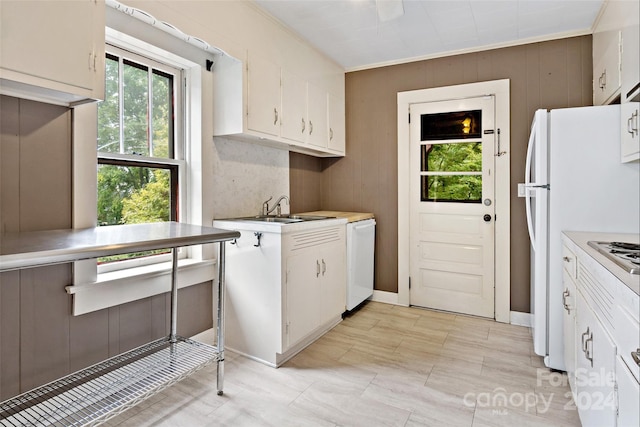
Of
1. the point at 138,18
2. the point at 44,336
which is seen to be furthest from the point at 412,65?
the point at 44,336

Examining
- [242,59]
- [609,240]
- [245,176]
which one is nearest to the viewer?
[609,240]

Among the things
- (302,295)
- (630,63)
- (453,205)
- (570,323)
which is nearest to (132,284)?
(302,295)

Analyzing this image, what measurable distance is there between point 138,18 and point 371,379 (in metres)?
2.52

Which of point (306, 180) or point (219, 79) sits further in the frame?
point (306, 180)

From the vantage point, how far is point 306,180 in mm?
3820

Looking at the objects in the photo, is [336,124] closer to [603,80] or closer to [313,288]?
[313,288]

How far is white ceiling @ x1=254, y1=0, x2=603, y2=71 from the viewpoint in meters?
2.52

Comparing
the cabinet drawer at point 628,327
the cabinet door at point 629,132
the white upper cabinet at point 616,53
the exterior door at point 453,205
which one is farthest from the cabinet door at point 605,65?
the cabinet drawer at point 628,327

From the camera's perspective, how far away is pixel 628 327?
0.98 meters

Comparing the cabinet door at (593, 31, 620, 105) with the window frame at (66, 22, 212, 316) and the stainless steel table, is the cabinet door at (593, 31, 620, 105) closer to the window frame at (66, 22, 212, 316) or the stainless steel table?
the stainless steel table

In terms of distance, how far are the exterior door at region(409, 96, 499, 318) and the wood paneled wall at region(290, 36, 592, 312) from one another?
197 mm

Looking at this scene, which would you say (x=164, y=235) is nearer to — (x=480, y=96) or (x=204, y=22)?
(x=204, y=22)

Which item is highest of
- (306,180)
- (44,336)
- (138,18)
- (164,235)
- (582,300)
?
(138,18)

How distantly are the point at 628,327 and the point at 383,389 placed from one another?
1.41 meters
